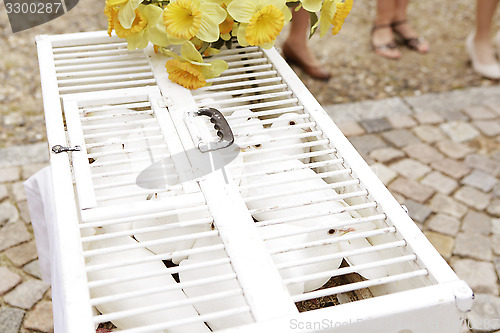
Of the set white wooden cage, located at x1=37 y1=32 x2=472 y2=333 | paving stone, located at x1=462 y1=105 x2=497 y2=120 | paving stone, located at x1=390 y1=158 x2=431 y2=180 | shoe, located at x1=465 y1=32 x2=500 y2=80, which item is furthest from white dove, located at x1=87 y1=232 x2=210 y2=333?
shoe, located at x1=465 y1=32 x2=500 y2=80

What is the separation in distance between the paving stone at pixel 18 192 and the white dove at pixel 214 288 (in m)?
1.48

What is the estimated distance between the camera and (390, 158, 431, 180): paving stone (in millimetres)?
2434

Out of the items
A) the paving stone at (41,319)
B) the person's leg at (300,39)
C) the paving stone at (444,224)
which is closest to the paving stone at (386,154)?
the paving stone at (444,224)

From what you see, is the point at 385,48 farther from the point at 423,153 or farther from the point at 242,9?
the point at 242,9

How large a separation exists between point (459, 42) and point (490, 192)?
165cm

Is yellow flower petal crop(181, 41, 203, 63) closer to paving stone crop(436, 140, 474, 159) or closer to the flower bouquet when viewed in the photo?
the flower bouquet

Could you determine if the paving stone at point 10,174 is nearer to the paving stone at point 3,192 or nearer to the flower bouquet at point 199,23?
the paving stone at point 3,192

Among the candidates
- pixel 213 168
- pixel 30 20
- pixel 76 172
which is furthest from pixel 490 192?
pixel 30 20

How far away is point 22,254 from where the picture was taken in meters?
1.97

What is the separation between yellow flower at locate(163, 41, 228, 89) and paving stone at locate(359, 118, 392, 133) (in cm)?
156

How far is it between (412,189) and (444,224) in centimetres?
24

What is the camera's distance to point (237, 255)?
89 centimetres

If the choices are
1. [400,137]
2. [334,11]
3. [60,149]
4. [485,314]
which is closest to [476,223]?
[485,314]

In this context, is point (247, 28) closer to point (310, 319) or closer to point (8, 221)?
point (310, 319)
